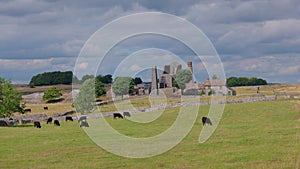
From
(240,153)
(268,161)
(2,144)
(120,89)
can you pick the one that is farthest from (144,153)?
(120,89)

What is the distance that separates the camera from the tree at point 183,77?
107713 millimetres

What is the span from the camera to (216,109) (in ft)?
202

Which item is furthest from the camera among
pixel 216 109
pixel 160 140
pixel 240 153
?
pixel 216 109

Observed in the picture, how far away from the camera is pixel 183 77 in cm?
11719

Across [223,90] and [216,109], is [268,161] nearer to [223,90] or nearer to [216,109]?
[216,109]

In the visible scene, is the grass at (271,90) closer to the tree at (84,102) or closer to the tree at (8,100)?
the tree at (84,102)

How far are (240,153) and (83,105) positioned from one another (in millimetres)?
59283

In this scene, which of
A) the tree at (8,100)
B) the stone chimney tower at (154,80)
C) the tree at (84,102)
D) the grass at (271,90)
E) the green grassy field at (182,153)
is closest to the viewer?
the green grassy field at (182,153)

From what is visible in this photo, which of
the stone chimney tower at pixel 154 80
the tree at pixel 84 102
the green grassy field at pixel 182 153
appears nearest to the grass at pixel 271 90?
the stone chimney tower at pixel 154 80

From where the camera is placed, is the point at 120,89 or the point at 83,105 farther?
the point at 120,89

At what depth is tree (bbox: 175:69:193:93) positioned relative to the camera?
10771 centimetres

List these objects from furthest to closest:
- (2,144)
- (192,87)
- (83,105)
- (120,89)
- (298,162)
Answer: (192,87) → (120,89) → (83,105) → (2,144) → (298,162)

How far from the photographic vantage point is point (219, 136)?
30.5 metres

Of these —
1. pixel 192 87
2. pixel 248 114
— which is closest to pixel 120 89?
pixel 192 87
